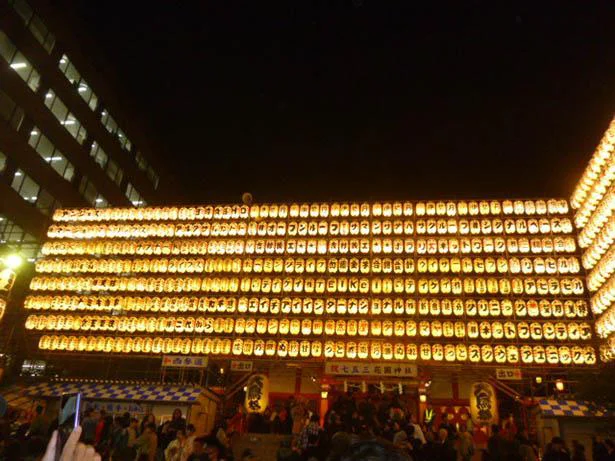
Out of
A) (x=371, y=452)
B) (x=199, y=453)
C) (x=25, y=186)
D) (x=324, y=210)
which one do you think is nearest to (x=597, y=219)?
(x=324, y=210)

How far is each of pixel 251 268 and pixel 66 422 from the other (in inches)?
786

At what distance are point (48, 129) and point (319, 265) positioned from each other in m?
18.3

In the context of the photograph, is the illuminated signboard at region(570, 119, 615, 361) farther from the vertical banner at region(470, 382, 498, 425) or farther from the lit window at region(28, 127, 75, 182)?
the lit window at region(28, 127, 75, 182)

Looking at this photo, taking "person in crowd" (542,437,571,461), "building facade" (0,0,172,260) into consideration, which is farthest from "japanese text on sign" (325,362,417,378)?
"building facade" (0,0,172,260)

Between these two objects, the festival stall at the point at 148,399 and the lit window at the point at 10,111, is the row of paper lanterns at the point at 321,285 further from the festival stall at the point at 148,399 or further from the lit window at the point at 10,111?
the lit window at the point at 10,111

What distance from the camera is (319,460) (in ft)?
23.8

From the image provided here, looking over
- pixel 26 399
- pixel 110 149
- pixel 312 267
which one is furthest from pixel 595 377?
pixel 110 149

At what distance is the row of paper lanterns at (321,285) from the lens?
20.2m

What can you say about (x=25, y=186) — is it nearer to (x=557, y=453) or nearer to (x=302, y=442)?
(x=302, y=442)

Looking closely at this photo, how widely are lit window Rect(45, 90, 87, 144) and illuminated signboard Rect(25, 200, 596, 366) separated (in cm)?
888

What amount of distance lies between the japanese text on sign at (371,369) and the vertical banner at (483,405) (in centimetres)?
252

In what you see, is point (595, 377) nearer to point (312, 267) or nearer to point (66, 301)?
point (312, 267)

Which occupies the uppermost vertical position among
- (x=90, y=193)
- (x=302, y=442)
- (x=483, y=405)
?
(x=90, y=193)

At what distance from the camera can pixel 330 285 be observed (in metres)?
21.3
